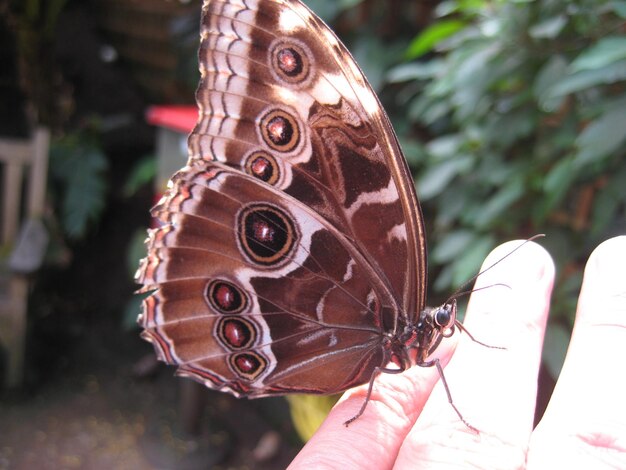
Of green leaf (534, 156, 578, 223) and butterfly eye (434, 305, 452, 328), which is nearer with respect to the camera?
butterfly eye (434, 305, 452, 328)

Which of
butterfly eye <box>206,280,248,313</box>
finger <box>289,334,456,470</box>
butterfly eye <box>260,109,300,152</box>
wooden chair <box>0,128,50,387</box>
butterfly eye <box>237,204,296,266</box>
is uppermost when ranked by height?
butterfly eye <box>260,109,300,152</box>

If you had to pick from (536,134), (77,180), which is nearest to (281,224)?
(536,134)

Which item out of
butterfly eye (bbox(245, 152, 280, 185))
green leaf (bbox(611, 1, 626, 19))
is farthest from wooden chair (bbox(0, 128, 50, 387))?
green leaf (bbox(611, 1, 626, 19))

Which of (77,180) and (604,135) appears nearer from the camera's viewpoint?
(604,135)

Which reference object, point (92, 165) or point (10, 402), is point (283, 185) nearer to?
point (10, 402)

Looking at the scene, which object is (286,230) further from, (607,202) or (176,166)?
(176,166)

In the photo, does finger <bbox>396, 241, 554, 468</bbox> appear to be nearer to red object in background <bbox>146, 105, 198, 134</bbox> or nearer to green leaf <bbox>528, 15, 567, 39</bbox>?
green leaf <bbox>528, 15, 567, 39</bbox>

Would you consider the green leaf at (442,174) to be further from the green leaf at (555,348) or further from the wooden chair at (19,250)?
the wooden chair at (19,250)

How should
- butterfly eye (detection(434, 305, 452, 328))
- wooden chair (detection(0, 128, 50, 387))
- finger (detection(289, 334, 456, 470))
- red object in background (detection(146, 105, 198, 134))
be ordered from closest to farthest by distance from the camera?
finger (detection(289, 334, 456, 470)) → butterfly eye (detection(434, 305, 452, 328)) → red object in background (detection(146, 105, 198, 134)) → wooden chair (detection(0, 128, 50, 387))

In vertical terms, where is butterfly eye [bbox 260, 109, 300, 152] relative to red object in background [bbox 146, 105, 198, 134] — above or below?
above
